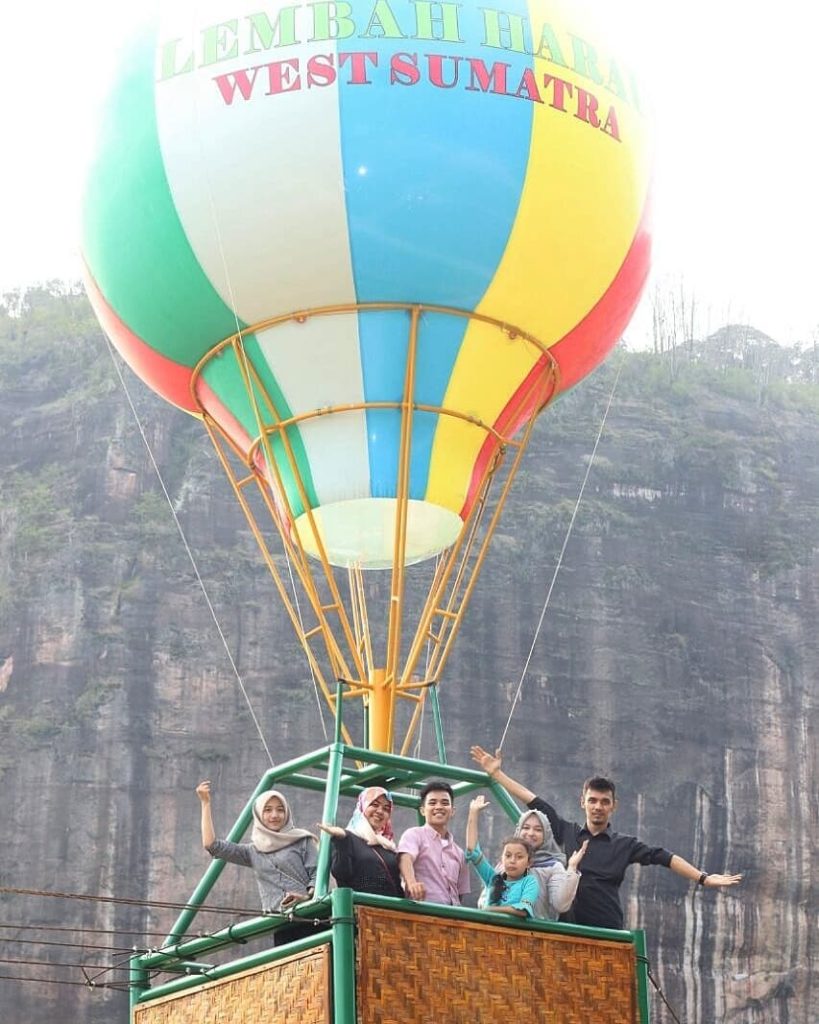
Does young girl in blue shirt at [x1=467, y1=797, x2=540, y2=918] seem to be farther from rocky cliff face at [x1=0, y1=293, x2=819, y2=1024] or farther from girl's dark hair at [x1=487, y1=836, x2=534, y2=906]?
rocky cliff face at [x1=0, y1=293, x2=819, y2=1024]

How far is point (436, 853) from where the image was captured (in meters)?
6.82

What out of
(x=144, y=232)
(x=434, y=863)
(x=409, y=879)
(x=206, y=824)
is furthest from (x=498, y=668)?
(x=409, y=879)

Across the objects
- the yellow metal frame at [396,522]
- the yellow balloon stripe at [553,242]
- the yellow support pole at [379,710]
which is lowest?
the yellow support pole at [379,710]

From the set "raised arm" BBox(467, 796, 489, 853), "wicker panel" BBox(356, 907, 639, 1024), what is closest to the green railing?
"wicker panel" BBox(356, 907, 639, 1024)

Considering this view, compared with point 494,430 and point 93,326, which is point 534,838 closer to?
point 494,430

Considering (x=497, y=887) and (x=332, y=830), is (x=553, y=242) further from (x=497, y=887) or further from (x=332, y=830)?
(x=332, y=830)

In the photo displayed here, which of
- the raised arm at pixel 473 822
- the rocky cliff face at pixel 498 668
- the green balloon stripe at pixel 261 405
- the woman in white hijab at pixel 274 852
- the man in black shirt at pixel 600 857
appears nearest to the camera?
the woman in white hijab at pixel 274 852

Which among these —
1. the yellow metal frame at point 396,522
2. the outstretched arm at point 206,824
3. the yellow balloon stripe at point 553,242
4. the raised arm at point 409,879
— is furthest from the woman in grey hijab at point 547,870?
the yellow balloon stripe at point 553,242

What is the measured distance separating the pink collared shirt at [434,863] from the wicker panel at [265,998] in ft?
1.87

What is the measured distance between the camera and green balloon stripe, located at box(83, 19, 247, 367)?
860 centimetres

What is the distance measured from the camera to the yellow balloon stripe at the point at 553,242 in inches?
336

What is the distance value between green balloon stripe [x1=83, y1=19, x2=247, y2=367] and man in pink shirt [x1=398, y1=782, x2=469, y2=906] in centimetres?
288

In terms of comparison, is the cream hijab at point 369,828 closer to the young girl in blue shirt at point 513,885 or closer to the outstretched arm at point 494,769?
the young girl in blue shirt at point 513,885

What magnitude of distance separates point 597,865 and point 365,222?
3178 mm
